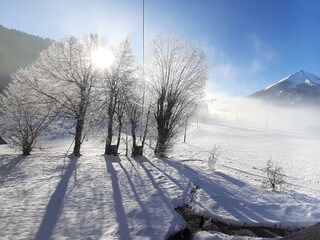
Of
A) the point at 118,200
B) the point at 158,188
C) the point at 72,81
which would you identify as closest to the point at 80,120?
the point at 72,81

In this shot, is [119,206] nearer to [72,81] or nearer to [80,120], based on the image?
[80,120]

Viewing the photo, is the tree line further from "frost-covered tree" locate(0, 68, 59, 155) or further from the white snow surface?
the white snow surface

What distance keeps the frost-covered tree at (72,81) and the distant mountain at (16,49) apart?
92.8 m

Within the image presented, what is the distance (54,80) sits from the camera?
22859 mm

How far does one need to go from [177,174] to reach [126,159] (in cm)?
512

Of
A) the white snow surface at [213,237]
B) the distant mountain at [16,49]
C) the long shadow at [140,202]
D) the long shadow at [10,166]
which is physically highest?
the distant mountain at [16,49]

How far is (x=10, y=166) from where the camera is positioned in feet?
56.2

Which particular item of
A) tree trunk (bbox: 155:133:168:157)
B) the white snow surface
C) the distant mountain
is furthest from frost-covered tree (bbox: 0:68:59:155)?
the distant mountain

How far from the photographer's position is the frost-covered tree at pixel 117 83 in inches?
901

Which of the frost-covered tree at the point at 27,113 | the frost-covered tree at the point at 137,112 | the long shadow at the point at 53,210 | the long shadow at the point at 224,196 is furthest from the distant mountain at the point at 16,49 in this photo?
the long shadow at the point at 53,210

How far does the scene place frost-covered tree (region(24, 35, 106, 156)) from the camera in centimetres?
2275

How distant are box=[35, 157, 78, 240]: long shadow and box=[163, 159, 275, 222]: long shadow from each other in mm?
6450

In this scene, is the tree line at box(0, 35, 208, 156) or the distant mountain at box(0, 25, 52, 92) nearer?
the tree line at box(0, 35, 208, 156)

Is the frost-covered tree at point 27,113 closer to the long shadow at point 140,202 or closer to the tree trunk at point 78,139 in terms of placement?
the tree trunk at point 78,139
